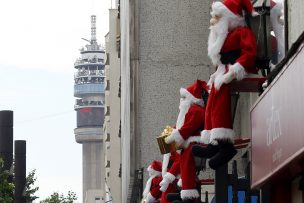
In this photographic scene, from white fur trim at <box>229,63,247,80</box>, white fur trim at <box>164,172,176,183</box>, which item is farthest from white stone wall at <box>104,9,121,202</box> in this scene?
white fur trim at <box>229,63,247,80</box>

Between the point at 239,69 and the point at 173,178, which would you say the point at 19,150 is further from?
the point at 239,69

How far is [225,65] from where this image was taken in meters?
12.4

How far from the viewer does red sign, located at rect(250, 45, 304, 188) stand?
8961 mm

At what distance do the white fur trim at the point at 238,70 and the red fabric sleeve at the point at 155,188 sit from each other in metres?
8.20

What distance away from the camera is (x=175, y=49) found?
24922 mm

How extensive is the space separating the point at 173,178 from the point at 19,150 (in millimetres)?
9464

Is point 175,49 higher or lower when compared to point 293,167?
higher

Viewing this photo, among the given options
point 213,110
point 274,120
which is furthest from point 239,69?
point 274,120

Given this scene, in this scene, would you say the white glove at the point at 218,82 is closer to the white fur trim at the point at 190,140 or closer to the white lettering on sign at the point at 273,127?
the white lettering on sign at the point at 273,127

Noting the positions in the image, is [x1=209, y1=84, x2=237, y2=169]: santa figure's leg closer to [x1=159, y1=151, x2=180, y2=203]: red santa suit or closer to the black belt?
the black belt

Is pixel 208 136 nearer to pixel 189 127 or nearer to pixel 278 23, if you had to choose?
pixel 278 23

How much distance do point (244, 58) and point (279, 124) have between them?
7.29 feet

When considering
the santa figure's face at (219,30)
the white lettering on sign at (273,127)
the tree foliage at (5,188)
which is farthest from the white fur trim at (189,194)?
the tree foliage at (5,188)

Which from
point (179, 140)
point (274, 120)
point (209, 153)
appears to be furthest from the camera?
point (179, 140)
